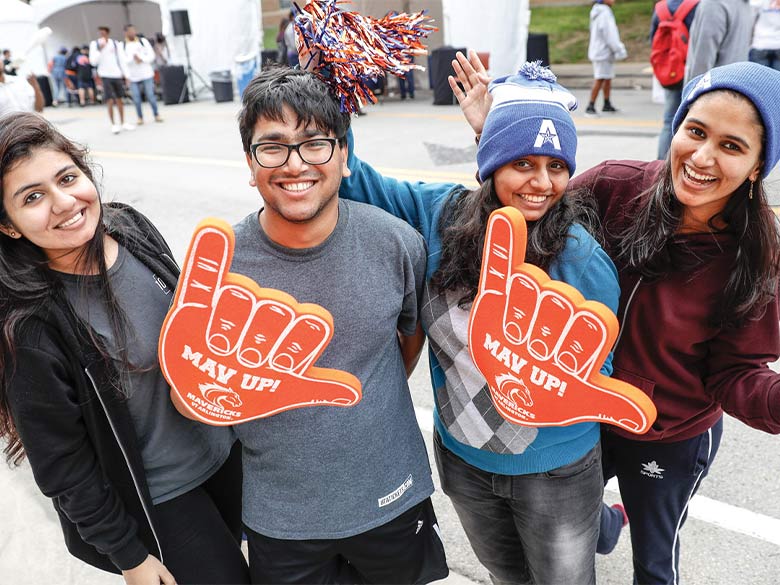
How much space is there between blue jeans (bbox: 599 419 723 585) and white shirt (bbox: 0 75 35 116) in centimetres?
517

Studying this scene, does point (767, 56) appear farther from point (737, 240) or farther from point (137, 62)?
point (137, 62)

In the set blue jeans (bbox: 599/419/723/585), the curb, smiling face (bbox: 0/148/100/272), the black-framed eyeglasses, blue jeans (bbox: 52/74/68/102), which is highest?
the black-framed eyeglasses

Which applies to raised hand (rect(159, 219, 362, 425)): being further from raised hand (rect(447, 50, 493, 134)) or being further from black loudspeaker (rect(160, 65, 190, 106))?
black loudspeaker (rect(160, 65, 190, 106))

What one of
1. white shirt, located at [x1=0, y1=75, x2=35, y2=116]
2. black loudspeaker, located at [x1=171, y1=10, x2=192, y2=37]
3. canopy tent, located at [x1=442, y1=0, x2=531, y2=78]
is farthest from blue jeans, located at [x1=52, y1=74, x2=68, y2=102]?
white shirt, located at [x1=0, y1=75, x2=35, y2=116]

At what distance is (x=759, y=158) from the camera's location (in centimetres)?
156

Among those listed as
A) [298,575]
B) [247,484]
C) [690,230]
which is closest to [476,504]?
[298,575]

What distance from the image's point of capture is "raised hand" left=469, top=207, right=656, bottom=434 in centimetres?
145

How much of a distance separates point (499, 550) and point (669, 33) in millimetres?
5535

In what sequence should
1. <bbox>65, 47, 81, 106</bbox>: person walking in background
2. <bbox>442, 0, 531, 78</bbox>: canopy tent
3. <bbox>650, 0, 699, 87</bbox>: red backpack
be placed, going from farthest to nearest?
<bbox>65, 47, 81, 106</bbox>: person walking in background, <bbox>442, 0, 531, 78</bbox>: canopy tent, <bbox>650, 0, 699, 87</bbox>: red backpack

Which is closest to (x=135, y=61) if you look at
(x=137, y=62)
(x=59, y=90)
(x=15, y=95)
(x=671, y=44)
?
(x=137, y=62)

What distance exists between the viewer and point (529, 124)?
1589 millimetres

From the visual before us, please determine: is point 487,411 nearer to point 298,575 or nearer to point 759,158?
point 298,575

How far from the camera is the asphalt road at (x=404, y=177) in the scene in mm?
2455

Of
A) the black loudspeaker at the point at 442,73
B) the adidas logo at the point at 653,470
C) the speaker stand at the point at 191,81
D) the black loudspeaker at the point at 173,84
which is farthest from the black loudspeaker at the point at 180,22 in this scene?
the adidas logo at the point at 653,470
